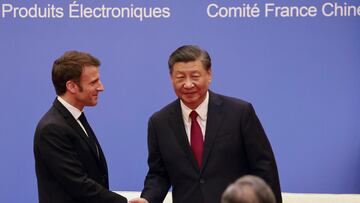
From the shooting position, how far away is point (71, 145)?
3.56m

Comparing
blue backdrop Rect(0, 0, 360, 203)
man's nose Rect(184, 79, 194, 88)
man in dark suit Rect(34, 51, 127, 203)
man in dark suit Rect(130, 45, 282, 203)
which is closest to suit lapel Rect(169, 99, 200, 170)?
man in dark suit Rect(130, 45, 282, 203)

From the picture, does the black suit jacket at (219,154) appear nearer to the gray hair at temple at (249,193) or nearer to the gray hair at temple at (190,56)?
the gray hair at temple at (190,56)

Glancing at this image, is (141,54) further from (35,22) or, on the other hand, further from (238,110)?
(238,110)

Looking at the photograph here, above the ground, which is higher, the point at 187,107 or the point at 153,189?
the point at 187,107

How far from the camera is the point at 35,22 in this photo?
18.2 ft

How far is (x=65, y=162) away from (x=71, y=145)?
3.8 inches

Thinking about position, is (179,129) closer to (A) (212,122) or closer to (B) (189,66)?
(A) (212,122)

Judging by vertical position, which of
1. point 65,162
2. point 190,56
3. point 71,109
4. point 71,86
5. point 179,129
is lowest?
point 65,162

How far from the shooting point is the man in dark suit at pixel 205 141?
3.46 metres

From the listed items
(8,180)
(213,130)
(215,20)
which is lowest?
(8,180)

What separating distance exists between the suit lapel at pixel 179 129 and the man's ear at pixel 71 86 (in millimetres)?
504

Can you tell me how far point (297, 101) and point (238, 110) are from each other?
73.7 inches

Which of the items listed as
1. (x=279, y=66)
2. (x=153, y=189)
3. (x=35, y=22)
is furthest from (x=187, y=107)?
(x=35, y=22)

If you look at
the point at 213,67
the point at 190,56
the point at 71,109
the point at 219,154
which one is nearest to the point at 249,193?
the point at 219,154
